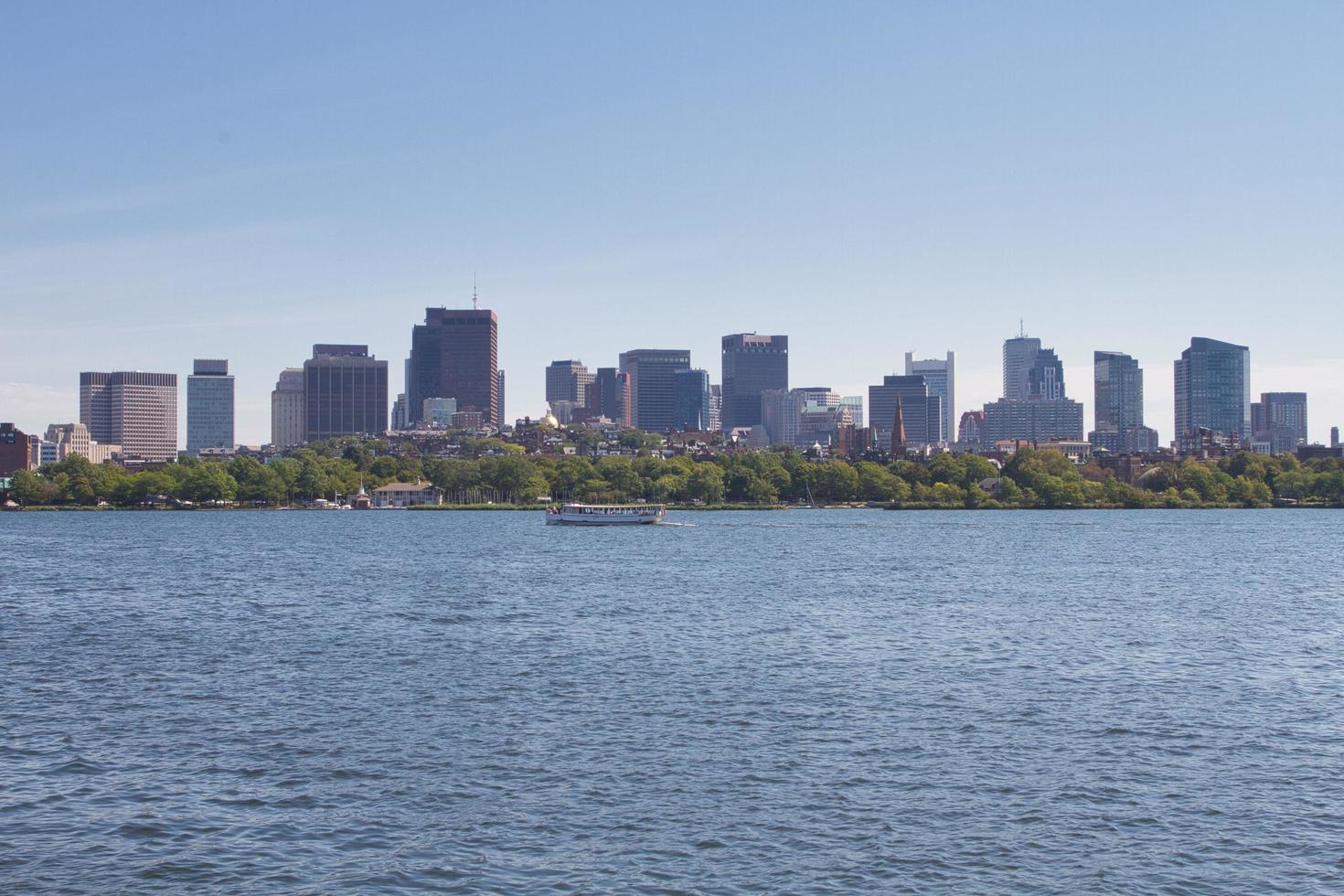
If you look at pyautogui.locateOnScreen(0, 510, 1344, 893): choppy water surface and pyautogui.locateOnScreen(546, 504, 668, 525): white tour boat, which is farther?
pyautogui.locateOnScreen(546, 504, 668, 525): white tour boat

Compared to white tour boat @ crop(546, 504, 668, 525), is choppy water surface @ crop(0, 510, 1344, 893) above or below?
below

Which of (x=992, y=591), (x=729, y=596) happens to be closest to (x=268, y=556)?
(x=729, y=596)

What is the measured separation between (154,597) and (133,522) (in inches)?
4979

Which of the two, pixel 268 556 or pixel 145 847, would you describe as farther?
pixel 268 556

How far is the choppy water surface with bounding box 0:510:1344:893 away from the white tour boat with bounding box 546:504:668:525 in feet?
345

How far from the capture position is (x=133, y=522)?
191500mm

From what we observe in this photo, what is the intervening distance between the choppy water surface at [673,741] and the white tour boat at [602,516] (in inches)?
4141

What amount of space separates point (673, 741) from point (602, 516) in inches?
5867

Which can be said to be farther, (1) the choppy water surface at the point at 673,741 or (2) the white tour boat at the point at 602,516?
(2) the white tour boat at the point at 602,516

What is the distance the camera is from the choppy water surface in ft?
85.1

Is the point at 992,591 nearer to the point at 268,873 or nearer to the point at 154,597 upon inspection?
the point at 154,597

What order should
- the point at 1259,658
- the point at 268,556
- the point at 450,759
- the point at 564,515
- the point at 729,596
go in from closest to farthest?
the point at 450,759 < the point at 1259,658 < the point at 729,596 < the point at 268,556 < the point at 564,515

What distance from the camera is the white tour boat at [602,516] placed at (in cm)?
18212

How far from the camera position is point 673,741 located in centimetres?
3541
